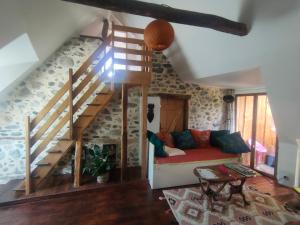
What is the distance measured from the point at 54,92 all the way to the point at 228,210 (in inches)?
163

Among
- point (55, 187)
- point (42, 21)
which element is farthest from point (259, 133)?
point (42, 21)

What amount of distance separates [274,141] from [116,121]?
379 centimetres

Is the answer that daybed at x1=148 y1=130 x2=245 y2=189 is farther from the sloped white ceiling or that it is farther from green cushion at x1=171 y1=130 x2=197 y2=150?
the sloped white ceiling

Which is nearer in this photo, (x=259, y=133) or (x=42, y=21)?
(x=42, y=21)

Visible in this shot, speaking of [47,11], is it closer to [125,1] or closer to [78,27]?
[78,27]

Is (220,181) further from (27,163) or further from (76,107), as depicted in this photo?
(27,163)

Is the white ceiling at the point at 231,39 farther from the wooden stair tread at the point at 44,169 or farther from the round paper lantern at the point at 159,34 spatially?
the wooden stair tread at the point at 44,169

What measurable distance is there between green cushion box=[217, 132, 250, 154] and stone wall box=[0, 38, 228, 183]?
3.24 feet

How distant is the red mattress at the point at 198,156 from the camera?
11.6 feet

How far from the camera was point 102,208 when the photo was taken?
2.87 m

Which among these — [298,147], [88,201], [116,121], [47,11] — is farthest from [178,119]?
[47,11]

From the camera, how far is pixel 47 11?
8.93 feet

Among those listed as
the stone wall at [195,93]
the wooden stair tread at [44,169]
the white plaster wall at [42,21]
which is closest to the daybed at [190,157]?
the stone wall at [195,93]

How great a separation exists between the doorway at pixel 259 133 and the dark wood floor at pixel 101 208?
89cm
